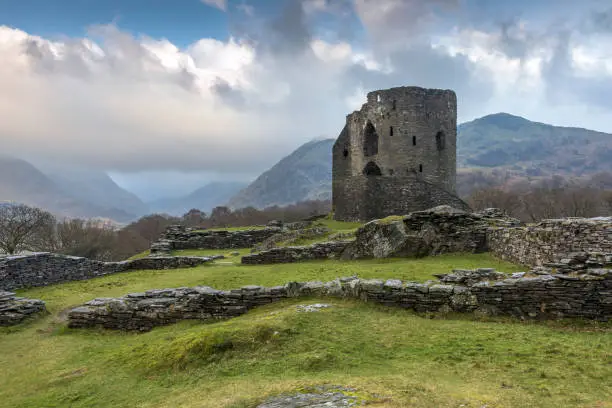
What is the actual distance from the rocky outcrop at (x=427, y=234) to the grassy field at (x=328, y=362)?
8002 millimetres

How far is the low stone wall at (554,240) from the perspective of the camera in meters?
13.1

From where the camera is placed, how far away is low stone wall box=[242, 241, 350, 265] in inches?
835

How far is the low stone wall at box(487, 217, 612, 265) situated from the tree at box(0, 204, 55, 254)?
55421 millimetres

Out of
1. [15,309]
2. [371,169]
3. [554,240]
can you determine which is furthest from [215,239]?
[554,240]

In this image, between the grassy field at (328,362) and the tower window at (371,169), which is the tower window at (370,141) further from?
the grassy field at (328,362)

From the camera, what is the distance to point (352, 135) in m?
45.3

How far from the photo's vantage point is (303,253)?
70.4 feet

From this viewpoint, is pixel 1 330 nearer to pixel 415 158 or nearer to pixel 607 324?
pixel 607 324

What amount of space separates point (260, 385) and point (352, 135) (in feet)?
132

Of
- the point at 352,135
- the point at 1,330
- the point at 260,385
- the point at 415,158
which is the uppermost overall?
the point at 352,135

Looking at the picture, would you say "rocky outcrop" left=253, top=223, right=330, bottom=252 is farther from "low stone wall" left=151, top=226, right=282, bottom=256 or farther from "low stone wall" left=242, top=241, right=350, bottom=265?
"low stone wall" left=151, top=226, right=282, bottom=256

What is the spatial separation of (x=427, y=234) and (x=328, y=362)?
1201 cm

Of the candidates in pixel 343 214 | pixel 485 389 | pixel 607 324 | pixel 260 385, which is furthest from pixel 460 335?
pixel 343 214

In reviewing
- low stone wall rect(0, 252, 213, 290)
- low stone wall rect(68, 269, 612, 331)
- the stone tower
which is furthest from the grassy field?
the stone tower
